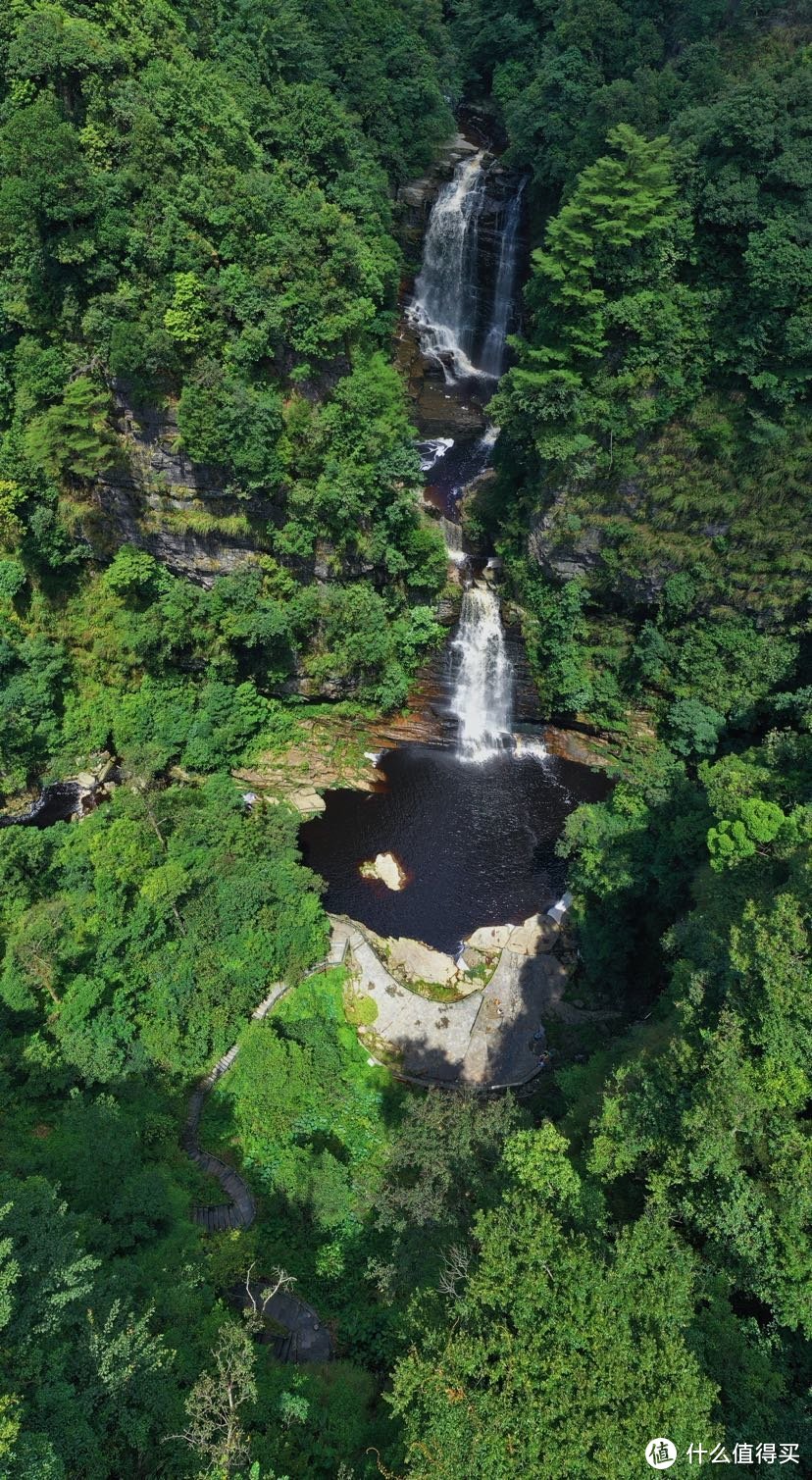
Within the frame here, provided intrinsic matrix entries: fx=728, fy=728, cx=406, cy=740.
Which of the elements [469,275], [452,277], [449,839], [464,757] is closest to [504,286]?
[469,275]

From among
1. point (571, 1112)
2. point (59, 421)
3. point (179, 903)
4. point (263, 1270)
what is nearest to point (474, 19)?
point (59, 421)

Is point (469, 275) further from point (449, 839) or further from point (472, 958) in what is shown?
point (472, 958)

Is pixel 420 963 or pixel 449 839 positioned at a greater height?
pixel 449 839

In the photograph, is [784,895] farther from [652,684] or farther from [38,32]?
[38,32]

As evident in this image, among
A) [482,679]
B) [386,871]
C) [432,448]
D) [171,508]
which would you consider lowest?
[386,871]

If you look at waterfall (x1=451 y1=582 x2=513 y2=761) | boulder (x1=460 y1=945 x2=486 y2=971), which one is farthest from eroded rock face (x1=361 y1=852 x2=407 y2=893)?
waterfall (x1=451 y1=582 x2=513 y2=761)

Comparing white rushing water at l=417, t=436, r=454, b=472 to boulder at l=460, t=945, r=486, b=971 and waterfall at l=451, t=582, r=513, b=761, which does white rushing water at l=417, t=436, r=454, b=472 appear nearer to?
waterfall at l=451, t=582, r=513, b=761

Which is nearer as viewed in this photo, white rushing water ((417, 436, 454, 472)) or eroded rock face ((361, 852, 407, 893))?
eroded rock face ((361, 852, 407, 893))
